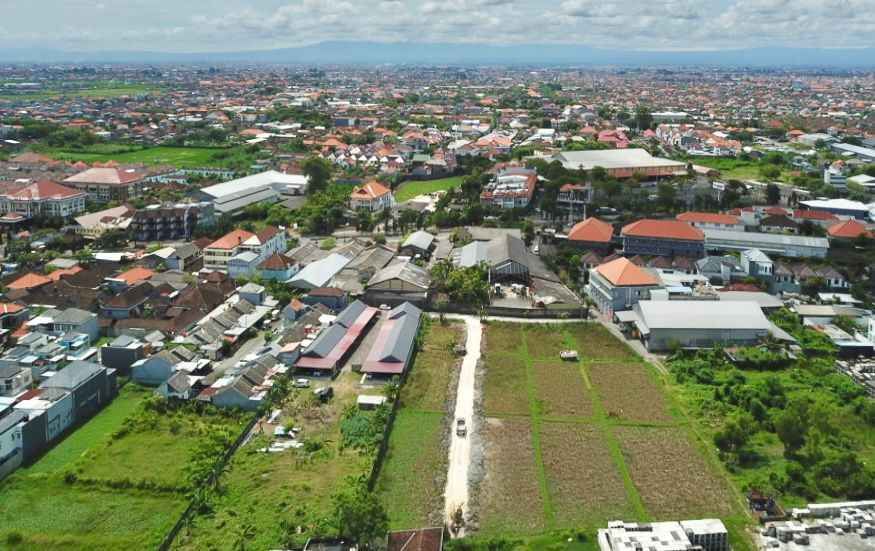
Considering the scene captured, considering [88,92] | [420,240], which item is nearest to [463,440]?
[420,240]

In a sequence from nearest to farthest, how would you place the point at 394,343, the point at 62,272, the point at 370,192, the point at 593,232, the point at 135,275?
the point at 394,343, the point at 135,275, the point at 62,272, the point at 593,232, the point at 370,192

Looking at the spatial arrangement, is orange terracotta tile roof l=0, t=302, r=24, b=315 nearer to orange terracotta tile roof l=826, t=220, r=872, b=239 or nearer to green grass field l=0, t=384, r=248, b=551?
green grass field l=0, t=384, r=248, b=551

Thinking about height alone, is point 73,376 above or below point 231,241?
below

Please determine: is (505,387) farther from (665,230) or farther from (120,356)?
(665,230)

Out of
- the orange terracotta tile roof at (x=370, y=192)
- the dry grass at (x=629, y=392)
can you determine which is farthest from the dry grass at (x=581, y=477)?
the orange terracotta tile roof at (x=370, y=192)

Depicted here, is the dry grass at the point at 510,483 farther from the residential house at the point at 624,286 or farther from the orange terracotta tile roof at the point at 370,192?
the orange terracotta tile roof at the point at 370,192

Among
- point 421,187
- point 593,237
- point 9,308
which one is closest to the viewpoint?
point 9,308

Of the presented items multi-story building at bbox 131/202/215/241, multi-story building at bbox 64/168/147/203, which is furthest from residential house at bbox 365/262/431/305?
multi-story building at bbox 64/168/147/203

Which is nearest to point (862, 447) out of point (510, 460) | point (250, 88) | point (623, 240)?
point (510, 460)
